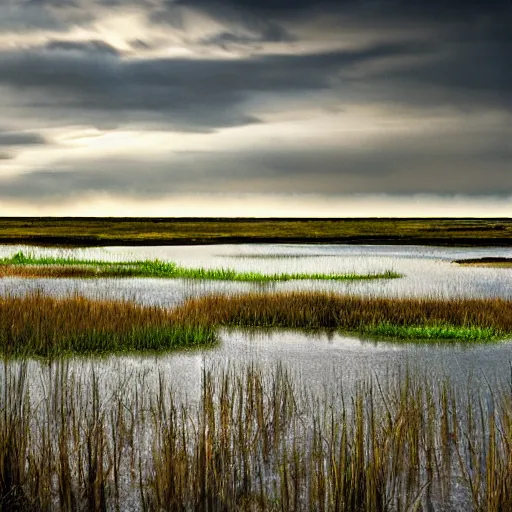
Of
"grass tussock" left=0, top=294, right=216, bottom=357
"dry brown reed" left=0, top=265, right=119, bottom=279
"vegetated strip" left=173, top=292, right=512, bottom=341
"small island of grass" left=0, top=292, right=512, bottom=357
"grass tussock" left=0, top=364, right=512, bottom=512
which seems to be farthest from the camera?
"dry brown reed" left=0, top=265, right=119, bottom=279

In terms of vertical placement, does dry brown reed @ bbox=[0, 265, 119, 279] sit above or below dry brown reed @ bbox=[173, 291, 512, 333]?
above

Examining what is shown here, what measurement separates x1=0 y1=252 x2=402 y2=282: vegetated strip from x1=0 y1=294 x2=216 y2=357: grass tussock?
40.7 feet

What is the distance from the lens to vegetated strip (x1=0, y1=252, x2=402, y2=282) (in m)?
29.5

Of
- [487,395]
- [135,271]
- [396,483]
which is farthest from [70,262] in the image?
[396,483]

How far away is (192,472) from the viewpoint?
613cm

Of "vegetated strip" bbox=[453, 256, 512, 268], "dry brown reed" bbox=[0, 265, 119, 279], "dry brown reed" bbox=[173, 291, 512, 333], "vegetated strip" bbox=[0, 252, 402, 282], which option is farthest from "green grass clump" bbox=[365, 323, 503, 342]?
"vegetated strip" bbox=[453, 256, 512, 268]

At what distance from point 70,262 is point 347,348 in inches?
1032

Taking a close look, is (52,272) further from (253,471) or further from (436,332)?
(253,471)

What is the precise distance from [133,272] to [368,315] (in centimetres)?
1736

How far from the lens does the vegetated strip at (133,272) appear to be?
2950cm

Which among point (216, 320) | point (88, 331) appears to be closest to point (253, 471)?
point (88, 331)

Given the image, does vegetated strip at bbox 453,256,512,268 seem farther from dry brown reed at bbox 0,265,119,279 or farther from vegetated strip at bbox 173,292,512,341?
dry brown reed at bbox 0,265,119,279

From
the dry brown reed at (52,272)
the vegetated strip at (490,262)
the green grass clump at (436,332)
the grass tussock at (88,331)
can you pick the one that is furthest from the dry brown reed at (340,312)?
the vegetated strip at (490,262)

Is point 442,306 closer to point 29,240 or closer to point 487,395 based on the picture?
point 487,395
